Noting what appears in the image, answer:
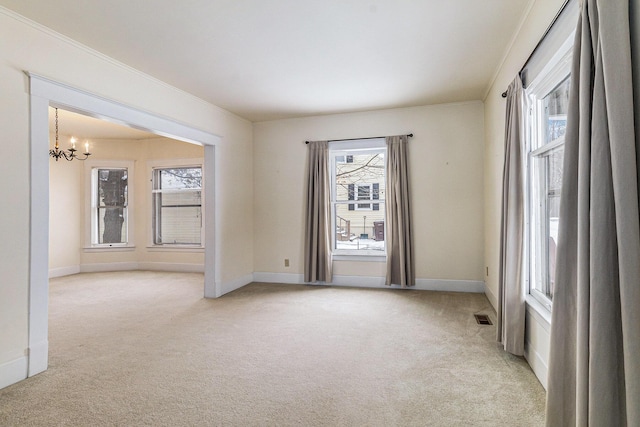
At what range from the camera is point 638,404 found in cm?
104

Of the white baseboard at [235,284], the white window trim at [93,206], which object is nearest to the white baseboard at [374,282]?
the white baseboard at [235,284]

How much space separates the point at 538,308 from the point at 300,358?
1.80 meters

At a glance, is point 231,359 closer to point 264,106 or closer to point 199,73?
point 199,73

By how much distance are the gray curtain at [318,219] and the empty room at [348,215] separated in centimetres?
4

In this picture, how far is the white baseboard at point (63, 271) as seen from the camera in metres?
6.08

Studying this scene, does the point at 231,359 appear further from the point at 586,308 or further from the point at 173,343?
the point at 586,308

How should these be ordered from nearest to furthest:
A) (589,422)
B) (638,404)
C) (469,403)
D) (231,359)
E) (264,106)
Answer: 1. (638,404)
2. (589,422)
3. (469,403)
4. (231,359)
5. (264,106)

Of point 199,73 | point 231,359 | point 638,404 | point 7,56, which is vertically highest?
point 199,73

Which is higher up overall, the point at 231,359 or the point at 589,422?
the point at 589,422

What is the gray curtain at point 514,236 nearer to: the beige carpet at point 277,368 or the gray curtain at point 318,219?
the beige carpet at point 277,368

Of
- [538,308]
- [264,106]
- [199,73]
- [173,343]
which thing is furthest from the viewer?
[264,106]

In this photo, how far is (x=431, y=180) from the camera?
472 cm

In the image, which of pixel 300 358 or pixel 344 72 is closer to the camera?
pixel 300 358

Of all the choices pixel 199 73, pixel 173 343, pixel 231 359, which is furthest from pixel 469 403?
pixel 199 73
